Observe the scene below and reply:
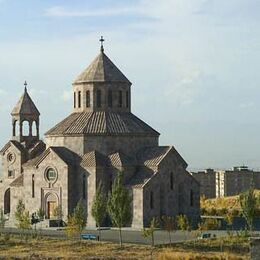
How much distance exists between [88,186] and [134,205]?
391cm

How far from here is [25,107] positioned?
230 ft

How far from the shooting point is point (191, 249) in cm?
4534

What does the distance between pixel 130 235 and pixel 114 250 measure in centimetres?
811

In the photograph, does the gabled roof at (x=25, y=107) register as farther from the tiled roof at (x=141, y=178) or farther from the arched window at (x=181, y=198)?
the arched window at (x=181, y=198)

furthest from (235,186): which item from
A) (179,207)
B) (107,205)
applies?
(107,205)

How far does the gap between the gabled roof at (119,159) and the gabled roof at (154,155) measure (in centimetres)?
81

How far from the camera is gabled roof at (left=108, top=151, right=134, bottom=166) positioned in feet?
194

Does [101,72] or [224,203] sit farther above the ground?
[101,72]

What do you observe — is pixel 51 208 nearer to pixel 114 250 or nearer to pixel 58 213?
pixel 58 213

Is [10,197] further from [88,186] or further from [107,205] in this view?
[107,205]

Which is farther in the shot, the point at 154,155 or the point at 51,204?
the point at 51,204

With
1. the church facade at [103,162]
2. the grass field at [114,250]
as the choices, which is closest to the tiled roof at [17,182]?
the church facade at [103,162]

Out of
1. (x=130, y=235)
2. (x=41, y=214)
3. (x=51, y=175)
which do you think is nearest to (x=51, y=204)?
(x=51, y=175)

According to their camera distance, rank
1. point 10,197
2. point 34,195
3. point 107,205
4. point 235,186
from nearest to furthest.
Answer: point 107,205 → point 34,195 → point 10,197 → point 235,186
